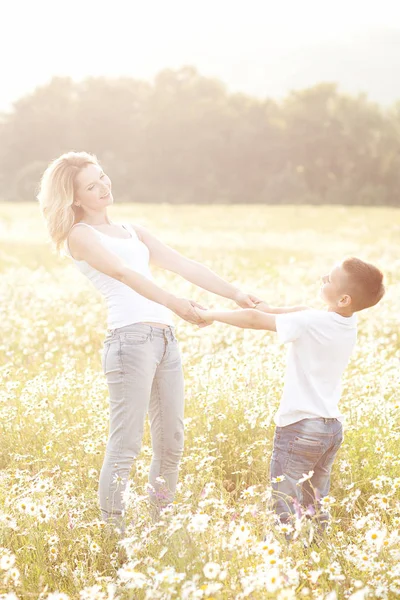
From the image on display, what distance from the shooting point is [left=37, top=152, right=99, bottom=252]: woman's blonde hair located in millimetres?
4988

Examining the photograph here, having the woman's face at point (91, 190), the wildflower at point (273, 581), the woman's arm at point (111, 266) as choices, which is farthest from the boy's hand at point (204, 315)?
the wildflower at point (273, 581)

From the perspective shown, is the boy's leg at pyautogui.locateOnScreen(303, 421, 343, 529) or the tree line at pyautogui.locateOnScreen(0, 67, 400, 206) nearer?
the boy's leg at pyautogui.locateOnScreen(303, 421, 343, 529)

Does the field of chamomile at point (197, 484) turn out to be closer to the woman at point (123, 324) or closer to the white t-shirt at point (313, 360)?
the woman at point (123, 324)

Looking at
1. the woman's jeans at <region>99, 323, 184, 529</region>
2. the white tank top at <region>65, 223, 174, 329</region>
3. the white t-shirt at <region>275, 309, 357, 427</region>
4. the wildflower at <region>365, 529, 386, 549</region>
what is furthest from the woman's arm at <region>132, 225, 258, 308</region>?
the wildflower at <region>365, 529, 386, 549</region>

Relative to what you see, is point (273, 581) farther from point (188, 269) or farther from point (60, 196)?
point (60, 196)

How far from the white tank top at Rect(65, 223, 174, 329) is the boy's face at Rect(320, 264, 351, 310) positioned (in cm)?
108

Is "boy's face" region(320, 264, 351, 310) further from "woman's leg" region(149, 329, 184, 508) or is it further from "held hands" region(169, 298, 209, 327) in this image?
"woman's leg" region(149, 329, 184, 508)

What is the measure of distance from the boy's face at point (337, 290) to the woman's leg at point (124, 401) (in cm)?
116

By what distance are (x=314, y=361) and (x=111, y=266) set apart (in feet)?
4.63

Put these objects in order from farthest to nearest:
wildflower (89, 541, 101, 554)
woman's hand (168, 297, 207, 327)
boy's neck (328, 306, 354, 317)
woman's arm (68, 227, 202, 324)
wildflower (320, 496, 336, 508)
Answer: woman's hand (168, 297, 207, 327) < woman's arm (68, 227, 202, 324) < boy's neck (328, 306, 354, 317) < wildflower (89, 541, 101, 554) < wildflower (320, 496, 336, 508)

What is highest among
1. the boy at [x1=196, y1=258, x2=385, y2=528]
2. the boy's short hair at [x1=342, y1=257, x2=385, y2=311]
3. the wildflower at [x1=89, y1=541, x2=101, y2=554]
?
the boy's short hair at [x1=342, y1=257, x2=385, y2=311]

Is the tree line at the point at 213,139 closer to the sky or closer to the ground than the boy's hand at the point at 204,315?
closer to the sky

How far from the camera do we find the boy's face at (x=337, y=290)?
4430 mm

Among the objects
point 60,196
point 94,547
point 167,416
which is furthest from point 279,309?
point 94,547
